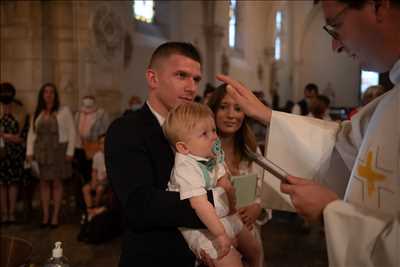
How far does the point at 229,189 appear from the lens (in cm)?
149

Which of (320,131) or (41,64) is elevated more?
(41,64)

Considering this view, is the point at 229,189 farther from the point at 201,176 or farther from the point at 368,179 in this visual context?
the point at 368,179

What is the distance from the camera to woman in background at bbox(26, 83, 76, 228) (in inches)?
191

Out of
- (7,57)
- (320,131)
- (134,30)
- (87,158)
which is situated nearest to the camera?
(320,131)

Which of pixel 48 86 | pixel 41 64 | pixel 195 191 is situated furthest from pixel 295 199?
pixel 41 64

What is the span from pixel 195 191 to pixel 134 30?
22.1 feet

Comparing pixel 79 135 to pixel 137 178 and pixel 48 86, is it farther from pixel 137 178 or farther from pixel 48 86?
pixel 137 178

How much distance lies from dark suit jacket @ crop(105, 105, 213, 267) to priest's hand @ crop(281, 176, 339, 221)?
37 centimetres

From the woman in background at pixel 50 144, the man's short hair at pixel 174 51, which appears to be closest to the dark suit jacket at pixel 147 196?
the man's short hair at pixel 174 51

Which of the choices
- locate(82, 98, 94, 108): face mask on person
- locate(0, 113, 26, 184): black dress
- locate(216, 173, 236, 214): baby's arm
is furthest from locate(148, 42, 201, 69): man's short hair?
locate(82, 98, 94, 108): face mask on person

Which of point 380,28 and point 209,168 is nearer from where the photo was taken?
point 380,28

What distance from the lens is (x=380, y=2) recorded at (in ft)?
3.64

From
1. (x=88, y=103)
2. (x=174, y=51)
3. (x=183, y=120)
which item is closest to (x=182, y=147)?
(x=183, y=120)

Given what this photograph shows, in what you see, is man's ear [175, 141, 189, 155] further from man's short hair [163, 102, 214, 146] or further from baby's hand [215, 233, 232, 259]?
baby's hand [215, 233, 232, 259]
